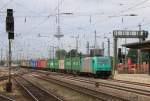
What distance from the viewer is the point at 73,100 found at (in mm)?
23938

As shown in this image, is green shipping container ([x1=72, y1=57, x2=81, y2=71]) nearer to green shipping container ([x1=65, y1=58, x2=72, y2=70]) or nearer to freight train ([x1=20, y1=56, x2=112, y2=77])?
freight train ([x1=20, y1=56, x2=112, y2=77])

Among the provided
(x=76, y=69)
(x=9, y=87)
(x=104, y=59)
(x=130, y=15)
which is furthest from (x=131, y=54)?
(x=9, y=87)

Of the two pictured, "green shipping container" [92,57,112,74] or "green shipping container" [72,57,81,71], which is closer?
"green shipping container" [92,57,112,74]

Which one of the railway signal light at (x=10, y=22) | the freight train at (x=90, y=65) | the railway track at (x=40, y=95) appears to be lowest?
the railway track at (x=40, y=95)

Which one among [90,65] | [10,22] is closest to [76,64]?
[90,65]

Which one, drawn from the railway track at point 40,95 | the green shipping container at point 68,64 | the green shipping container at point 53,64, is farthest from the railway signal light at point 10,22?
the green shipping container at point 53,64

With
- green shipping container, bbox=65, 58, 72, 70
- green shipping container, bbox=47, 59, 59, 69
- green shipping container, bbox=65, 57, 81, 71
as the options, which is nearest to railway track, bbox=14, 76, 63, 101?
green shipping container, bbox=65, 57, 81, 71

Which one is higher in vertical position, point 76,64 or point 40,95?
point 76,64

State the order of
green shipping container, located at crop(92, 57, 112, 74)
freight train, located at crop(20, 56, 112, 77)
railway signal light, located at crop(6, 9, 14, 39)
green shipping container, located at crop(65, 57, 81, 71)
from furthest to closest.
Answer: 1. green shipping container, located at crop(65, 57, 81, 71)
2. freight train, located at crop(20, 56, 112, 77)
3. green shipping container, located at crop(92, 57, 112, 74)
4. railway signal light, located at crop(6, 9, 14, 39)

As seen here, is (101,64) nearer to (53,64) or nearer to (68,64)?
(68,64)

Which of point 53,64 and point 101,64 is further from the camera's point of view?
point 53,64

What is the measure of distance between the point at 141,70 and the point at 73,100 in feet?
130

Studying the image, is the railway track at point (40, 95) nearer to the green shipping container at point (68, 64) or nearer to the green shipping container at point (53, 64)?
the green shipping container at point (68, 64)

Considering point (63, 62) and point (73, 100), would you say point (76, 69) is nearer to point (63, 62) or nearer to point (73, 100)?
point (63, 62)
